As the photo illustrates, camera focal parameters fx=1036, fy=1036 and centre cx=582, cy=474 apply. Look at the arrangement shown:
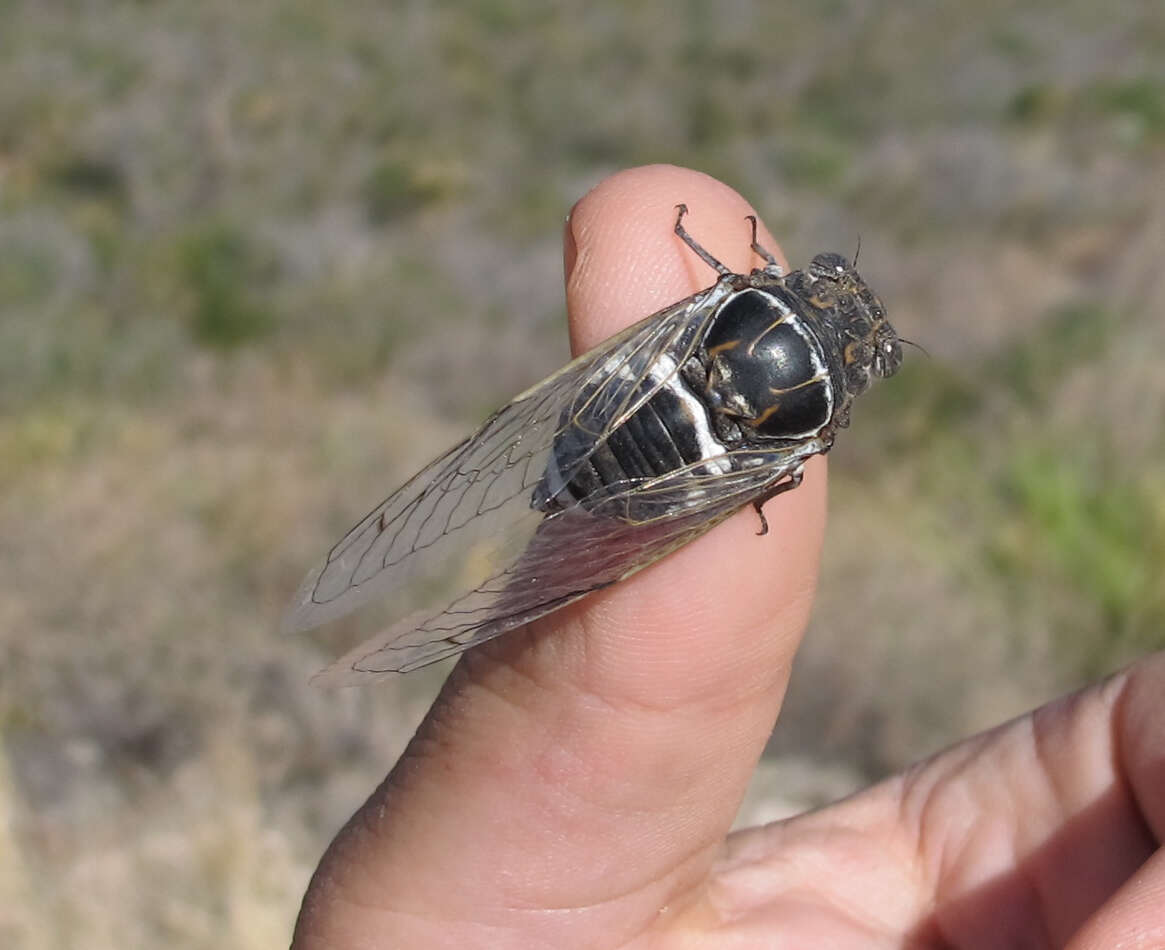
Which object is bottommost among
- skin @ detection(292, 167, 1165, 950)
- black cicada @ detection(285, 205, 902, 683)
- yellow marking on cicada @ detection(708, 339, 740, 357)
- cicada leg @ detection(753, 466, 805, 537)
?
skin @ detection(292, 167, 1165, 950)

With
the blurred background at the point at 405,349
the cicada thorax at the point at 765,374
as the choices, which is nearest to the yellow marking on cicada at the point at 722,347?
the cicada thorax at the point at 765,374

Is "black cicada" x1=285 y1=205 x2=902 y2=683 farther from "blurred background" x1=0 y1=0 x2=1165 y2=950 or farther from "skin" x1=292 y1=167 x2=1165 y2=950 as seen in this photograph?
"blurred background" x1=0 y1=0 x2=1165 y2=950

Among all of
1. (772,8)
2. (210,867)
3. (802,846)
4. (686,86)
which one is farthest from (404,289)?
(772,8)

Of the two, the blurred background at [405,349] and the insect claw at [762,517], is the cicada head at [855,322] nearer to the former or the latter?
the insect claw at [762,517]

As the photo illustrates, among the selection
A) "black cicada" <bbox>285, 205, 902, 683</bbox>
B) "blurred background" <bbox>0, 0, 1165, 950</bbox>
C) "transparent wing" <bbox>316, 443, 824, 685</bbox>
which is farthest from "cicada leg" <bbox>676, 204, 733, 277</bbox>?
"blurred background" <bbox>0, 0, 1165, 950</bbox>

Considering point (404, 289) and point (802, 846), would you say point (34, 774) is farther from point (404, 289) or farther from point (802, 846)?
point (404, 289)

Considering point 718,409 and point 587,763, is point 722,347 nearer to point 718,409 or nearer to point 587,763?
point 718,409
